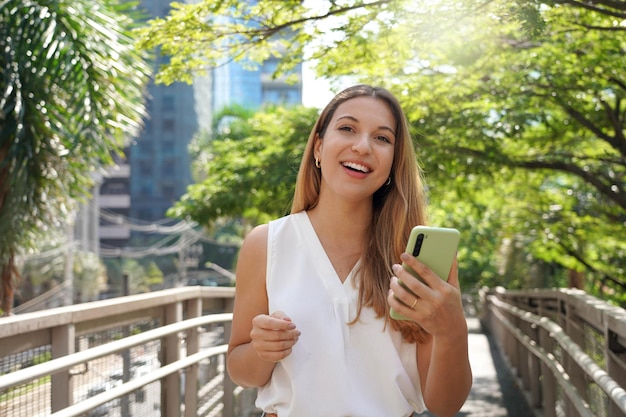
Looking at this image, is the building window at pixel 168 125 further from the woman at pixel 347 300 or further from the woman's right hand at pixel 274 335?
the woman's right hand at pixel 274 335

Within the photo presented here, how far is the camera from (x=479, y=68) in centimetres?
823

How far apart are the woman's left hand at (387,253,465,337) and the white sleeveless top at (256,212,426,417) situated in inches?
11.3

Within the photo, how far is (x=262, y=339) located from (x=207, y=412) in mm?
3285

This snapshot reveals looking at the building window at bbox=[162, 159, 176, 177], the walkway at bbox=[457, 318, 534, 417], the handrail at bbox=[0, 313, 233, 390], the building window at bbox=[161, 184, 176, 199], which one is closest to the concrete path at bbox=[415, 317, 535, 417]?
the walkway at bbox=[457, 318, 534, 417]

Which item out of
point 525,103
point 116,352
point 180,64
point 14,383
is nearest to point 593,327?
point 116,352

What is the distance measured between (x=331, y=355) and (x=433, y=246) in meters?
0.46

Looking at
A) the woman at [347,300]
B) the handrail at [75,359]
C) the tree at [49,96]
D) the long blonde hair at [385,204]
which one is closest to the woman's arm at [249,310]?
the woman at [347,300]

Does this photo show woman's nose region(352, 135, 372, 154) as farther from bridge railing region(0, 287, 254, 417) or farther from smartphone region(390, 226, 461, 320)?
bridge railing region(0, 287, 254, 417)

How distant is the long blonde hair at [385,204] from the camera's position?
226 cm

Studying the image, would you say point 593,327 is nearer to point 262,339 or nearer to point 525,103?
point 262,339

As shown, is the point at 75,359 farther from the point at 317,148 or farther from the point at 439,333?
the point at 439,333

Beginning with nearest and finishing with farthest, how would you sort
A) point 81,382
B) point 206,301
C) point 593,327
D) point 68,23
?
point 81,382
point 593,327
point 206,301
point 68,23

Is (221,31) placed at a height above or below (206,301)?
above

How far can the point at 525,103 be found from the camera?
855cm
